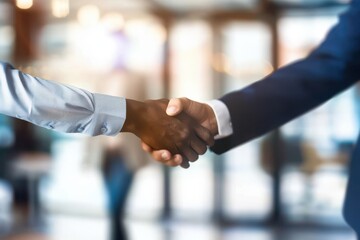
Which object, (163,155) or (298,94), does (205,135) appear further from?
(298,94)

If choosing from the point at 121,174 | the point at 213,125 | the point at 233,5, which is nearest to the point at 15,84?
the point at 213,125

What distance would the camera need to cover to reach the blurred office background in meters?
2.89

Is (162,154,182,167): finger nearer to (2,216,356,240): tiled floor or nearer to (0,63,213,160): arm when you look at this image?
(0,63,213,160): arm

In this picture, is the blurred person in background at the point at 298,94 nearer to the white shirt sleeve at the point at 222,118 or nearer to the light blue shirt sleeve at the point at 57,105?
the white shirt sleeve at the point at 222,118

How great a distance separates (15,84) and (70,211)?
9.26 feet

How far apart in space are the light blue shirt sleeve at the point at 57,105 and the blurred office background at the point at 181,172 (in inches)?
87.4

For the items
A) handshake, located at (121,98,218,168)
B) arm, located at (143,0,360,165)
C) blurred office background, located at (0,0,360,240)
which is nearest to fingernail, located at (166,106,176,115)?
handshake, located at (121,98,218,168)

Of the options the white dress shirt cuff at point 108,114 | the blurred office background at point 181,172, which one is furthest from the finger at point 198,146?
the blurred office background at point 181,172

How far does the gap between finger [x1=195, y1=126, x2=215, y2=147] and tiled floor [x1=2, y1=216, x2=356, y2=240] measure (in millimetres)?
2167

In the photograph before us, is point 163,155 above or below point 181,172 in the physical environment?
above

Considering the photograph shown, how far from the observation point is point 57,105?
52cm

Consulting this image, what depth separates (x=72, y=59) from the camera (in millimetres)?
3109

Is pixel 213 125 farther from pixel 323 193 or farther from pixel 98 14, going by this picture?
pixel 323 193

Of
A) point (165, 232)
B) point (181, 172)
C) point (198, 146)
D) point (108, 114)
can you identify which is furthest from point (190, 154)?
point (165, 232)
